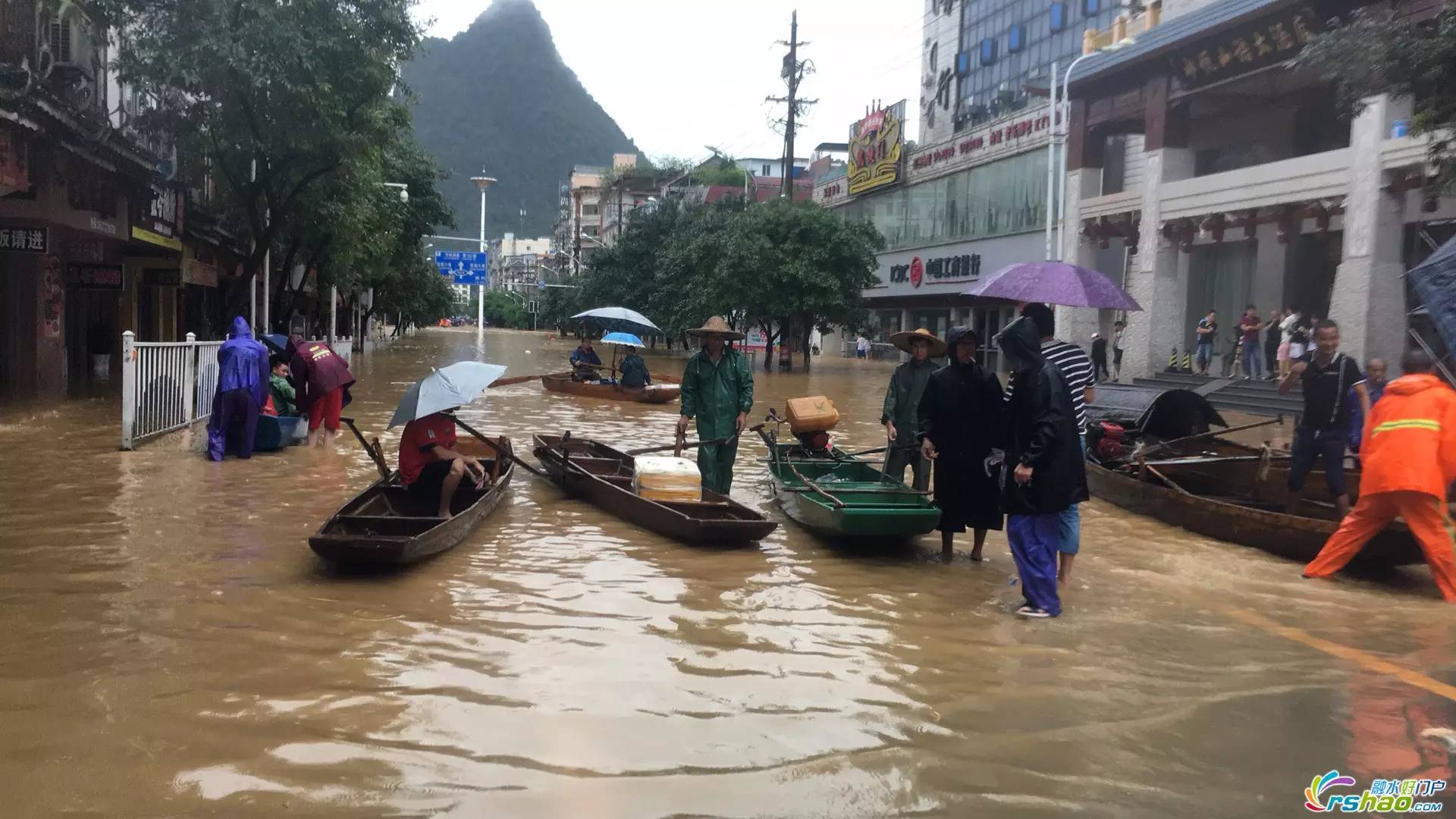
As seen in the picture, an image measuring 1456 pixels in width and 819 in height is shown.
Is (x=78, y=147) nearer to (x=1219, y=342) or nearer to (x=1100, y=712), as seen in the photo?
(x=1100, y=712)

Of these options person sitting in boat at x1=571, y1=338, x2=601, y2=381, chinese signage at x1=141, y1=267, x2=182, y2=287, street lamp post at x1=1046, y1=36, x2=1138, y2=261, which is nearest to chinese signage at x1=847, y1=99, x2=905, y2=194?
Result: street lamp post at x1=1046, y1=36, x2=1138, y2=261

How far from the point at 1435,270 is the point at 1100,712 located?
5716mm

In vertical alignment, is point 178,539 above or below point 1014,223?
below

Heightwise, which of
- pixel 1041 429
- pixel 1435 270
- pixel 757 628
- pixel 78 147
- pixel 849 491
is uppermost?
pixel 78 147

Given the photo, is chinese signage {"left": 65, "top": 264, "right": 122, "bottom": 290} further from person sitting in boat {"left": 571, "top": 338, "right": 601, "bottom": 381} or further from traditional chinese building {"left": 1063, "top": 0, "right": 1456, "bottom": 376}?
traditional chinese building {"left": 1063, "top": 0, "right": 1456, "bottom": 376}

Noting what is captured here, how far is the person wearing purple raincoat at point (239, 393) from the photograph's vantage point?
39.9 ft

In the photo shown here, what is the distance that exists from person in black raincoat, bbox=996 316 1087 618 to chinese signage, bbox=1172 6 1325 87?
17389 mm

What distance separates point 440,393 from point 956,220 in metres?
35.7

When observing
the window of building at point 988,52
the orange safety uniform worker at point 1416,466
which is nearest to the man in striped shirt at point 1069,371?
the orange safety uniform worker at point 1416,466

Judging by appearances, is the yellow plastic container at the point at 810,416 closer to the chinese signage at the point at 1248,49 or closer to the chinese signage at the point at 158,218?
the chinese signage at the point at 158,218

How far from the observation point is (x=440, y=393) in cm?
825

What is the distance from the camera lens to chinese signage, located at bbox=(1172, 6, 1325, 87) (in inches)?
834

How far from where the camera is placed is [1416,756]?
4598mm

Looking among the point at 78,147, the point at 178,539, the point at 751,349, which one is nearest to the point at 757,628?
the point at 178,539
